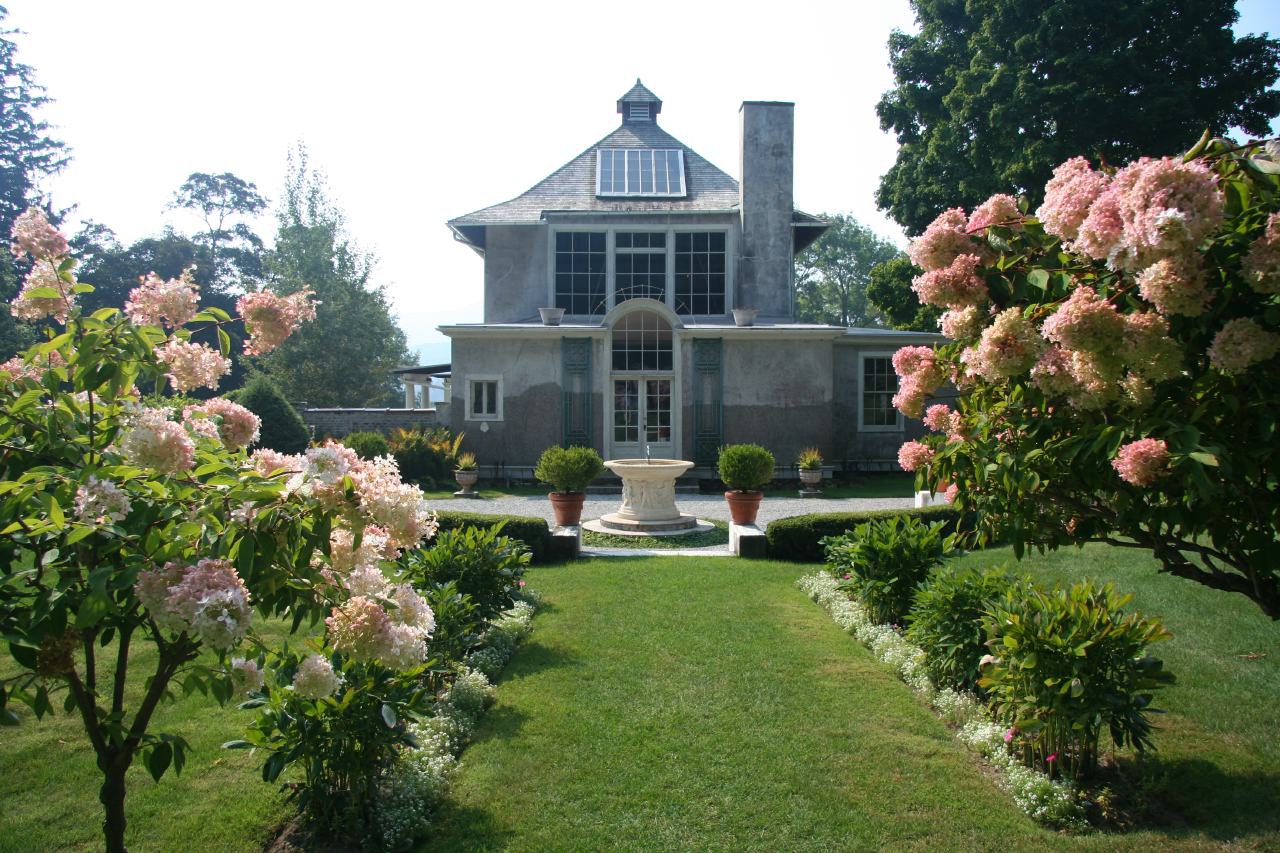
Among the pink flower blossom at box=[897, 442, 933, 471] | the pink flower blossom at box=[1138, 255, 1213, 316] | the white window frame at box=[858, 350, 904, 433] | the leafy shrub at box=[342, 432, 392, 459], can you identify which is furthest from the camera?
the white window frame at box=[858, 350, 904, 433]

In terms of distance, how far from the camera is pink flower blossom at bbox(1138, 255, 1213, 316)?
2604mm

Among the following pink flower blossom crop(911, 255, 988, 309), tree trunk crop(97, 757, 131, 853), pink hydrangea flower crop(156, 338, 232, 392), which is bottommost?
tree trunk crop(97, 757, 131, 853)

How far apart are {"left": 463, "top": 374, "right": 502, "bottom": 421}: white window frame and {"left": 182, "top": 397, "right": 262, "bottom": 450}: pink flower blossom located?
17762 mm

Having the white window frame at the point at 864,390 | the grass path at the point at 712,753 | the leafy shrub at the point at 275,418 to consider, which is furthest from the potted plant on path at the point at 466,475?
the grass path at the point at 712,753

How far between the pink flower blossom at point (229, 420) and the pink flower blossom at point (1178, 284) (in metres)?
2.98

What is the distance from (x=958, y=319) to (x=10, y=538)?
11.1 ft

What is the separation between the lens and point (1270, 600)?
323 centimetres

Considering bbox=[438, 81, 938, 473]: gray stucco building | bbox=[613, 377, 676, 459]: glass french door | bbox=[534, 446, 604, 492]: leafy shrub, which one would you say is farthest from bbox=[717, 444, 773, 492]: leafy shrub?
bbox=[613, 377, 676, 459]: glass french door

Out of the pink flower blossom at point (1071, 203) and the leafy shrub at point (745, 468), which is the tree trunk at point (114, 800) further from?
the leafy shrub at point (745, 468)

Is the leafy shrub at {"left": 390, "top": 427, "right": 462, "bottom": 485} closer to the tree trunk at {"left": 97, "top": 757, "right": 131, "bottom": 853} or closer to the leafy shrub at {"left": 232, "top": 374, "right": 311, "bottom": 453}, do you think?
the leafy shrub at {"left": 232, "top": 374, "right": 311, "bottom": 453}

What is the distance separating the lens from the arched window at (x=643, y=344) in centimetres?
2138

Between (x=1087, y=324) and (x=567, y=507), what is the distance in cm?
1145

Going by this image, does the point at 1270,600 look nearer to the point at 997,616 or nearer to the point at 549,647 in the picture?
the point at 997,616

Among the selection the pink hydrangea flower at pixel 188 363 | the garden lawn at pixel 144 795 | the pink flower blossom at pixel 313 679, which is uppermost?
the pink hydrangea flower at pixel 188 363
